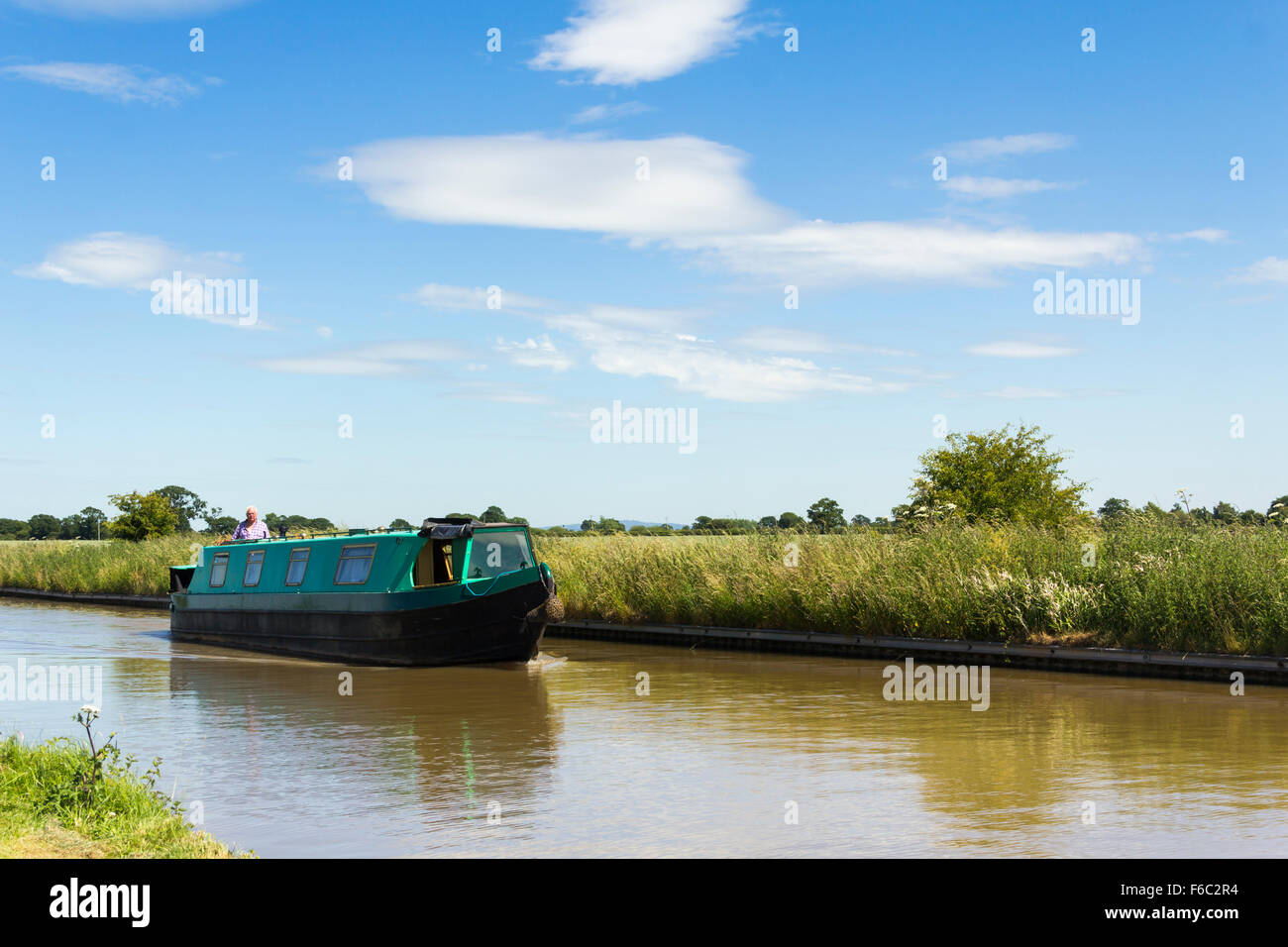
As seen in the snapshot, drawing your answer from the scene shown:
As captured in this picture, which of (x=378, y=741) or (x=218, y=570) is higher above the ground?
(x=218, y=570)

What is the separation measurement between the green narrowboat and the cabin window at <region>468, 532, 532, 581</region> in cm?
2

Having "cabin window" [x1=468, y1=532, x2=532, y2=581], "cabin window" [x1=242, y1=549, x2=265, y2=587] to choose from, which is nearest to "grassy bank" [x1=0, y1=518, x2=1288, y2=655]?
"cabin window" [x1=468, y1=532, x2=532, y2=581]

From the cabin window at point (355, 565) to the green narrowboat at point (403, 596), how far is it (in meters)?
0.02

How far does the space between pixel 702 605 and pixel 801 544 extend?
2.31 meters

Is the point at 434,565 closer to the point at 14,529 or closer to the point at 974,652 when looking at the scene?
the point at 974,652

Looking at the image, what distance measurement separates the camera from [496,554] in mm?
21219

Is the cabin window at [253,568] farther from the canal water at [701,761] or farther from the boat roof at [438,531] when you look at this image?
the canal water at [701,761]

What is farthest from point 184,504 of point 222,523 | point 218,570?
point 218,570

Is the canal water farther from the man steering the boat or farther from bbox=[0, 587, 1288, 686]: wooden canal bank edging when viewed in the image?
the man steering the boat

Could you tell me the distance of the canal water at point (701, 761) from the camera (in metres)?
8.55

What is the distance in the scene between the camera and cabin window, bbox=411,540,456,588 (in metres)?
21.2

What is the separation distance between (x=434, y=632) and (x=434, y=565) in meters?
1.67
